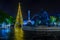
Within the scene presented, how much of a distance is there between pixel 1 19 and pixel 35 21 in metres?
15.1

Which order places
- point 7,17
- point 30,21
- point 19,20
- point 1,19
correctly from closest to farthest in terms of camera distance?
1. point 1,19
2. point 7,17
3. point 19,20
4. point 30,21

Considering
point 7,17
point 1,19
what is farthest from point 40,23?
point 1,19

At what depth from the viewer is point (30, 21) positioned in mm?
49094

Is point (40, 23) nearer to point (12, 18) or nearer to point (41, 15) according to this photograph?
point (41, 15)

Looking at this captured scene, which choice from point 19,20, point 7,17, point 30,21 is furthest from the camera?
point 30,21

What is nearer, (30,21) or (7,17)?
Answer: (7,17)

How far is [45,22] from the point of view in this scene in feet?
160

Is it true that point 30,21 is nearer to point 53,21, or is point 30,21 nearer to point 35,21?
point 35,21

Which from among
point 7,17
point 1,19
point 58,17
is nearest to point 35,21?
point 58,17

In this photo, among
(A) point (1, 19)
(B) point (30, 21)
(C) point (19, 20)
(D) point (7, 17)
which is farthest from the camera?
(B) point (30, 21)

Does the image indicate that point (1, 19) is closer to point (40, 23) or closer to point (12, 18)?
point (12, 18)

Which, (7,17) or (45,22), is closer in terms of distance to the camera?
(7,17)

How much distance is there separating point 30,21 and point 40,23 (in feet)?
8.55

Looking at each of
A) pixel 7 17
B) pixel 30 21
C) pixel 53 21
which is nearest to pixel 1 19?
pixel 7 17
